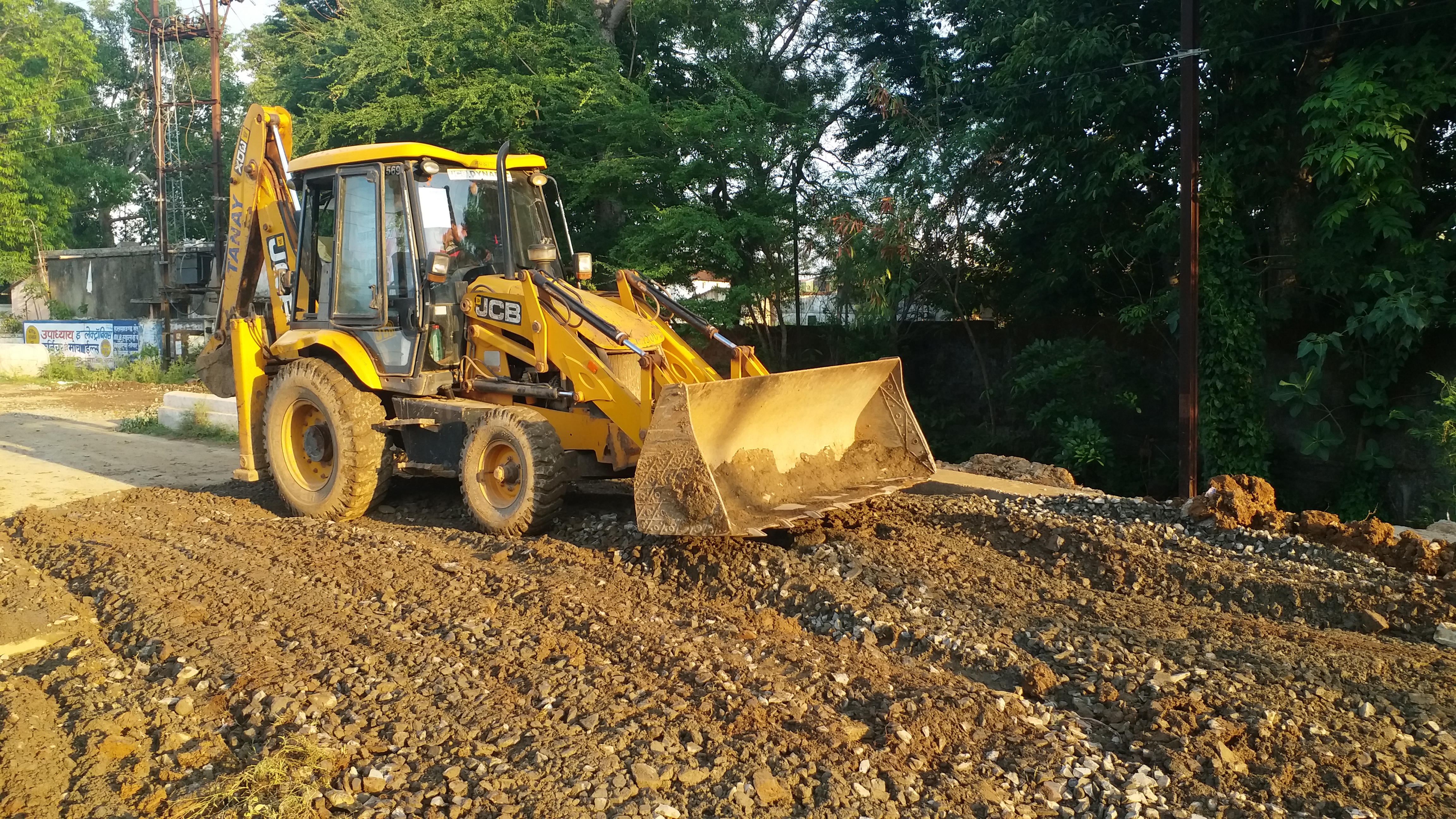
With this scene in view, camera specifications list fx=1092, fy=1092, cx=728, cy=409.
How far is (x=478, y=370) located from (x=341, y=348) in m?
1.04

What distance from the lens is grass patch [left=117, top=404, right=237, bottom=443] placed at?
13.5m

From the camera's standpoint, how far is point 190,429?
13.8m

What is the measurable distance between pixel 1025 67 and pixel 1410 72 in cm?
395

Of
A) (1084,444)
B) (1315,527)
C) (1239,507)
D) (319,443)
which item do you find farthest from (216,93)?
(1315,527)

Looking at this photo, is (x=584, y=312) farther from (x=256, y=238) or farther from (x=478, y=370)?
(x=256, y=238)

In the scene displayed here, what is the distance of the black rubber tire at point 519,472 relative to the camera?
22.8 feet

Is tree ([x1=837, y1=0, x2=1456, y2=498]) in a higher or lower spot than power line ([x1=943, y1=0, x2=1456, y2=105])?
lower

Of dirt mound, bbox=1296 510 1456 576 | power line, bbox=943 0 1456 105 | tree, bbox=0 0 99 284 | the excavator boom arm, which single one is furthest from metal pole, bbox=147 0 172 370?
dirt mound, bbox=1296 510 1456 576

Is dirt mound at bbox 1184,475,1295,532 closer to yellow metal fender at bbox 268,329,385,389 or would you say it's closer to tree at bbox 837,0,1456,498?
tree at bbox 837,0,1456,498

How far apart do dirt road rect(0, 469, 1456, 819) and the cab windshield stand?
215 cm

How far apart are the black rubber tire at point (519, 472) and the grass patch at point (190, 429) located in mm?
7062

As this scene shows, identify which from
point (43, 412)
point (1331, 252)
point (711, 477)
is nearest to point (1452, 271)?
A: point (1331, 252)

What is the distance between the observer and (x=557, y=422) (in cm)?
737

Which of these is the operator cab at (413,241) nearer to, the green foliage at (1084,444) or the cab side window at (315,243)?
the cab side window at (315,243)
